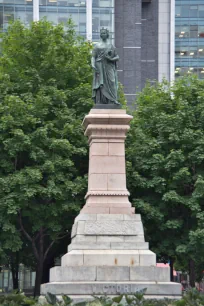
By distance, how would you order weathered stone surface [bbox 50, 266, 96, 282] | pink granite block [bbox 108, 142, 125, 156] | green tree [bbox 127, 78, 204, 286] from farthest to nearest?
green tree [bbox 127, 78, 204, 286], pink granite block [bbox 108, 142, 125, 156], weathered stone surface [bbox 50, 266, 96, 282]

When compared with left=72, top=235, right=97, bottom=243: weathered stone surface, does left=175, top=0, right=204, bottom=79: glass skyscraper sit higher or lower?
higher

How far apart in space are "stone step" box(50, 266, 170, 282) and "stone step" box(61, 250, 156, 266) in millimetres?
380

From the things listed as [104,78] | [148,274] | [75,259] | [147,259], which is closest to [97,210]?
[75,259]

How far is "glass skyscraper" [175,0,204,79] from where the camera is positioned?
311ft

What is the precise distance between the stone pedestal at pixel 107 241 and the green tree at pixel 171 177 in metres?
10.9

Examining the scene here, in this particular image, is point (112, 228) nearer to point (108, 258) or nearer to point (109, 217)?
point (109, 217)

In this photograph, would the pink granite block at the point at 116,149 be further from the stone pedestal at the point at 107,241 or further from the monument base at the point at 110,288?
the monument base at the point at 110,288

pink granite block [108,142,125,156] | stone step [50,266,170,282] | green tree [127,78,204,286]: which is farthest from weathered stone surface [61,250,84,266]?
green tree [127,78,204,286]

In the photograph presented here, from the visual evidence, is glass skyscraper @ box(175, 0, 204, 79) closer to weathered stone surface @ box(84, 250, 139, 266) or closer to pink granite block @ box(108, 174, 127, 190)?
pink granite block @ box(108, 174, 127, 190)

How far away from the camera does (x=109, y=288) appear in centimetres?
2780

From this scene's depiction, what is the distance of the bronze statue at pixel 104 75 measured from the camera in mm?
31500

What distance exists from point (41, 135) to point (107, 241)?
41.8 ft

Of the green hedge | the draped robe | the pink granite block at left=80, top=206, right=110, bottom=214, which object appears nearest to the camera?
the green hedge

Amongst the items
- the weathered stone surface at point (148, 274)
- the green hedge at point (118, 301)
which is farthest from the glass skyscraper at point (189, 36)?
the green hedge at point (118, 301)
